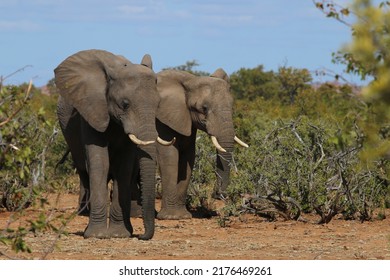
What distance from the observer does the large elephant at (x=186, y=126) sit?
14.2 meters

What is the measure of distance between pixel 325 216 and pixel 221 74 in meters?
3.06

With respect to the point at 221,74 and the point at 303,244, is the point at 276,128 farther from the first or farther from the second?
the point at 303,244

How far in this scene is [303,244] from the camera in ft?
36.6

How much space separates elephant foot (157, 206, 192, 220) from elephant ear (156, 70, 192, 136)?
996 millimetres

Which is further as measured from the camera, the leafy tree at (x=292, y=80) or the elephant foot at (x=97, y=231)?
the leafy tree at (x=292, y=80)

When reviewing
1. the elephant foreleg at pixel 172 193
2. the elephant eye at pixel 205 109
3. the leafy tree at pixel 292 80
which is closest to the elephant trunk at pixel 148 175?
the elephant foreleg at pixel 172 193

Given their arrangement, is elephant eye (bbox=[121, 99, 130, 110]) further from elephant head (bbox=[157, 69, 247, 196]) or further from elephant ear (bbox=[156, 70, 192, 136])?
elephant ear (bbox=[156, 70, 192, 136])

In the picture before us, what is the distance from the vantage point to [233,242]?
11.3 m

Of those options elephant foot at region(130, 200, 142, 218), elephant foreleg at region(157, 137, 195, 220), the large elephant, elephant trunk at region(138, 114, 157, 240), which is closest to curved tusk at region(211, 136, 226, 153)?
the large elephant

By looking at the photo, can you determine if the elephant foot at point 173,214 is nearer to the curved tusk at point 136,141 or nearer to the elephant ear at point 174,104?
the elephant ear at point 174,104

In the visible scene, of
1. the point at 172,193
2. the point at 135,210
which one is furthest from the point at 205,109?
the point at 135,210

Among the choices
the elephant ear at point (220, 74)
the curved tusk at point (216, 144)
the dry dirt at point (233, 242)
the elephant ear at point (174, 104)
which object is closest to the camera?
the dry dirt at point (233, 242)

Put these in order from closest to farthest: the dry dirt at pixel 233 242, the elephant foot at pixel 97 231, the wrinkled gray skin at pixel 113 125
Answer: the dry dirt at pixel 233 242
the wrinkled gray skin at pixel 113 125
the elephant foot at pixel 97 231

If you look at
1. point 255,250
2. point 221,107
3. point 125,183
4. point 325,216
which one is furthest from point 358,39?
point 221,107
